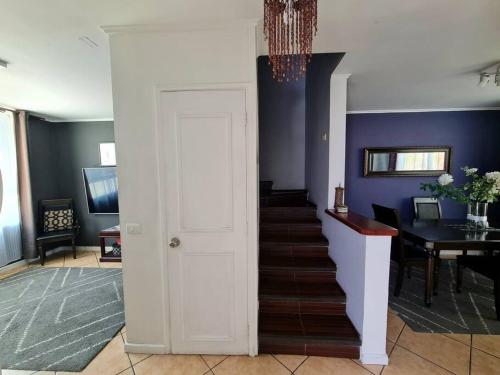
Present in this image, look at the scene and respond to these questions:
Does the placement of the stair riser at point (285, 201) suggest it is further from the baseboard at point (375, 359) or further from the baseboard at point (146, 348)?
the baseboard at point (146, 348)

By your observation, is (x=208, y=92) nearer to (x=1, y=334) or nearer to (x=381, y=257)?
(x=381, y=257)

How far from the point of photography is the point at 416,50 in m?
1.94

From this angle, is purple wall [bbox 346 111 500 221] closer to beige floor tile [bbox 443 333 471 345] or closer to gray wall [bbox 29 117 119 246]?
beige floor tile [bbox 443 333 471 345]

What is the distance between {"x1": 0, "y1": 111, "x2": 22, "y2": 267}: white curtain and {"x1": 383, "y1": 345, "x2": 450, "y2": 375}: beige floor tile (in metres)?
5.04

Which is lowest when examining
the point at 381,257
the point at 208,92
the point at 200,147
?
the point at 381,257

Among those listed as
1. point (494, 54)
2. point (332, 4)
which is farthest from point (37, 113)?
point (494, 54)

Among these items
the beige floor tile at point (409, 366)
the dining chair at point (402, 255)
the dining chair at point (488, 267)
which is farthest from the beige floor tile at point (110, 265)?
the dining chair at point (488, 267)

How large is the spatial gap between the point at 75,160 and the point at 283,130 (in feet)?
12.9

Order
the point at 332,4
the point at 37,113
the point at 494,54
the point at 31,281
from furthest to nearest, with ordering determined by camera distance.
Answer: the point at 37,113
the point at 31,281
the point at 494,54
the point at 332,4

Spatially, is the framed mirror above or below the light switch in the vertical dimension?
above

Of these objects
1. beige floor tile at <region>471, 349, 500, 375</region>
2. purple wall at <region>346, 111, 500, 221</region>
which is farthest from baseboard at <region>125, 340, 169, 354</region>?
purple wall at <region>346, 111, 500, 221</region>

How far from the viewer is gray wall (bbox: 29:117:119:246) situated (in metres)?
4.20

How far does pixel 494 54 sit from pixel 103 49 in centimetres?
341

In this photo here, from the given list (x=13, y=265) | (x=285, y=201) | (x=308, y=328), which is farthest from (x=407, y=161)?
(x=13, y=265)
